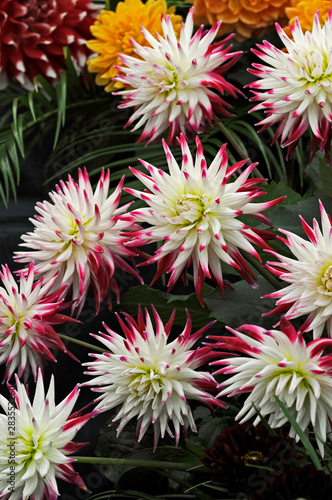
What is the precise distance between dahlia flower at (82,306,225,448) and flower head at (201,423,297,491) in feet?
0.10

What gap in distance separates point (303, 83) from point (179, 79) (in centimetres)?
8

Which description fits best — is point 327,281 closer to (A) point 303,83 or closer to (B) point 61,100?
(A) point 303,83

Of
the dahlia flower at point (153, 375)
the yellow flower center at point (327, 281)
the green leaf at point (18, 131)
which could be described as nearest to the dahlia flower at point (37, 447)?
the dahlia flower at point (153, 375)

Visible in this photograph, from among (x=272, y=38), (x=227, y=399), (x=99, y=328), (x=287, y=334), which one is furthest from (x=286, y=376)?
(x=272, y=38)

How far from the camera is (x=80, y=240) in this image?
0.34 meters

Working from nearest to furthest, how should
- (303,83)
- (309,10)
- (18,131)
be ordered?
(303,83) < (309,10) < (18,131)

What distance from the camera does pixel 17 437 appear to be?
307mm

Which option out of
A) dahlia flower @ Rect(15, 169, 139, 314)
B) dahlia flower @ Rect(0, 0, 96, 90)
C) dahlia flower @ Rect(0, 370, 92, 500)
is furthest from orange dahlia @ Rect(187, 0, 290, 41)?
dahlia flower @ Rect(0, 370, 92, 500)

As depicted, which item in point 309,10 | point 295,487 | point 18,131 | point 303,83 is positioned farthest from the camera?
point 18,131

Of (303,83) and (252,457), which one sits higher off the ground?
(303,83)

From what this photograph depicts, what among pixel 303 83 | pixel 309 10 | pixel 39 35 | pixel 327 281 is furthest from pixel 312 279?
pixel 39 35

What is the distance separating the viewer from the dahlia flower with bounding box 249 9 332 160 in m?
0.35

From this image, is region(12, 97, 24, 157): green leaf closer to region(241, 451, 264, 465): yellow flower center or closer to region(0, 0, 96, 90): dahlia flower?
region(0, 0, 96, 90): dahlia flower

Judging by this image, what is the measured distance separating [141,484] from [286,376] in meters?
0.22
